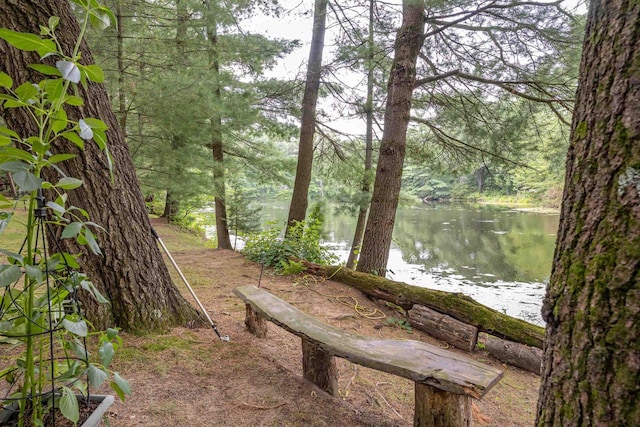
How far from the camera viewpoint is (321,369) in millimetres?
1892

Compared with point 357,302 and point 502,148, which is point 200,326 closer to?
point 357,302

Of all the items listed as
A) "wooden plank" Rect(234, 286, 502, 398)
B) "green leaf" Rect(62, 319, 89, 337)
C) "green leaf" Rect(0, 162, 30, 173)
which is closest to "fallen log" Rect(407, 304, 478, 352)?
"wooden plank" Rect(234, 286, 502, 398)

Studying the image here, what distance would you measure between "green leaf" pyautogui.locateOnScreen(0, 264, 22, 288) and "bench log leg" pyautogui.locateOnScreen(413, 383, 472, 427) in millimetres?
1509

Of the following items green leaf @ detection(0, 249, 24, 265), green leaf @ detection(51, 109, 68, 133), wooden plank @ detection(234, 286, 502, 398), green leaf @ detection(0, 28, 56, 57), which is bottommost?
wooden plank @ detection(234, 286, 502, 398)

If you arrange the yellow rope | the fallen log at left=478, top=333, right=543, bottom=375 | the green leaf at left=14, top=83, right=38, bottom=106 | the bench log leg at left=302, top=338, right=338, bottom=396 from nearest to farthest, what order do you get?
the green leaf at left=14, top=83, right=38, bottom=106 → the bench log leg at left=302, top=338, right=338, bottom=396 → the fallen log at left=478, top=333, right=543, bottom=375 → the yellow rope

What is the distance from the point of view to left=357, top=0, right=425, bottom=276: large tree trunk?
3.96 m

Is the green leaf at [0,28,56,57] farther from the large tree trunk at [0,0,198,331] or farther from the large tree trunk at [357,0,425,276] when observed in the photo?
the large tree trunk at [357,0,425,276]

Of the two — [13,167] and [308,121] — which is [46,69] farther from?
[308,121]

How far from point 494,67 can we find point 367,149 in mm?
3131

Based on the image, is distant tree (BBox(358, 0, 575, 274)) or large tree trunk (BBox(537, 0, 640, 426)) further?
distant tree (BBox(358, 0, 575, 274))

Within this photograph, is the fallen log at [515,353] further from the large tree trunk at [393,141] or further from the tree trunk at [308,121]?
the tree trunk at [308,121]

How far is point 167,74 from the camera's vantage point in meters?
5.22

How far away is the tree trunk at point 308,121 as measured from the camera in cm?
563

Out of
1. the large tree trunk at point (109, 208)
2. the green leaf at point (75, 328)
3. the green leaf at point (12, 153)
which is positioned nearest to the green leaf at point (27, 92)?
the green leaf at point (12, 153)
